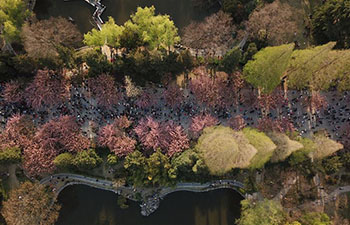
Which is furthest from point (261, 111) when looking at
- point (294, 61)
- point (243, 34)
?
point (243, 34)

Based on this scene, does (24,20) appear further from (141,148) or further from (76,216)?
(76,216)

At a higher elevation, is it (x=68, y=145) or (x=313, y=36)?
(x=313, y=36)

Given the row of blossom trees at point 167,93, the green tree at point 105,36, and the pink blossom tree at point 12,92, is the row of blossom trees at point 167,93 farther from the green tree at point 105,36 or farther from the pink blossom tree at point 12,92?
the green tree at point 105,36

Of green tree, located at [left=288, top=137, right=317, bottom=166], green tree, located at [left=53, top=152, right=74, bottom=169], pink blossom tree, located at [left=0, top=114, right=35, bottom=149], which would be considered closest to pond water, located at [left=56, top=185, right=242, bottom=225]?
green tree, located at [left=53, top=152, right=74, bottom=169]

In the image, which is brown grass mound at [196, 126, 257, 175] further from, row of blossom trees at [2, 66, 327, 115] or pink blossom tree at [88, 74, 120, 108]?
pink blossom tree at [88, 74, 120, 108]

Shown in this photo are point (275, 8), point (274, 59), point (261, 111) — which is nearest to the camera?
point (274, 59)

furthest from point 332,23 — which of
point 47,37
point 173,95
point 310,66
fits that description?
point 47,37

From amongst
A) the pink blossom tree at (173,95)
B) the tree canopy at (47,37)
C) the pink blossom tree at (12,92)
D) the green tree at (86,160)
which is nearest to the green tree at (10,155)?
the pink blossom tree at (12,92)
